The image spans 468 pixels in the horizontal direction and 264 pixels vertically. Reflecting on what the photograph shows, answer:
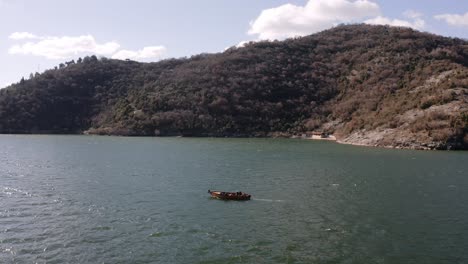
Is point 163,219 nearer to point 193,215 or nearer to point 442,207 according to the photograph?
point 193,215

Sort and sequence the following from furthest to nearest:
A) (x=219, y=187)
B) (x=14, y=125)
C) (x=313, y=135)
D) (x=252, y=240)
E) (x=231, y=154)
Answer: (x=14, y=125)
(x=313, y=135)
(x=231, y=154)
(x=219, y=187)
(x=252, y=240)

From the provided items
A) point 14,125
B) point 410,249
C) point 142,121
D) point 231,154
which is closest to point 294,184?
point 410,249

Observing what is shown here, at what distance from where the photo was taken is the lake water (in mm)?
32500

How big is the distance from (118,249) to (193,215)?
11.3 m

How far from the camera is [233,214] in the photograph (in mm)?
43906

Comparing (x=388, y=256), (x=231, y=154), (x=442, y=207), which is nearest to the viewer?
(x=388, y=256)

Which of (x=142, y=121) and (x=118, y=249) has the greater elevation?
(x=142, y=121)

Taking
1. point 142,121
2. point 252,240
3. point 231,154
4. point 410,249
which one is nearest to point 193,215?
point 252,240

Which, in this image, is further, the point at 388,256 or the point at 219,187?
the point at 219,187

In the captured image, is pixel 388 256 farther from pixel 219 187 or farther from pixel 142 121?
pixel 142 121

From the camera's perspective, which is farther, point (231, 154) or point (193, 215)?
point (231, 154)

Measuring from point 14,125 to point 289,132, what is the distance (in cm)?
11531

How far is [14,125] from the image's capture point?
19475 cm

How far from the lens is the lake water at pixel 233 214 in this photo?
107ft
